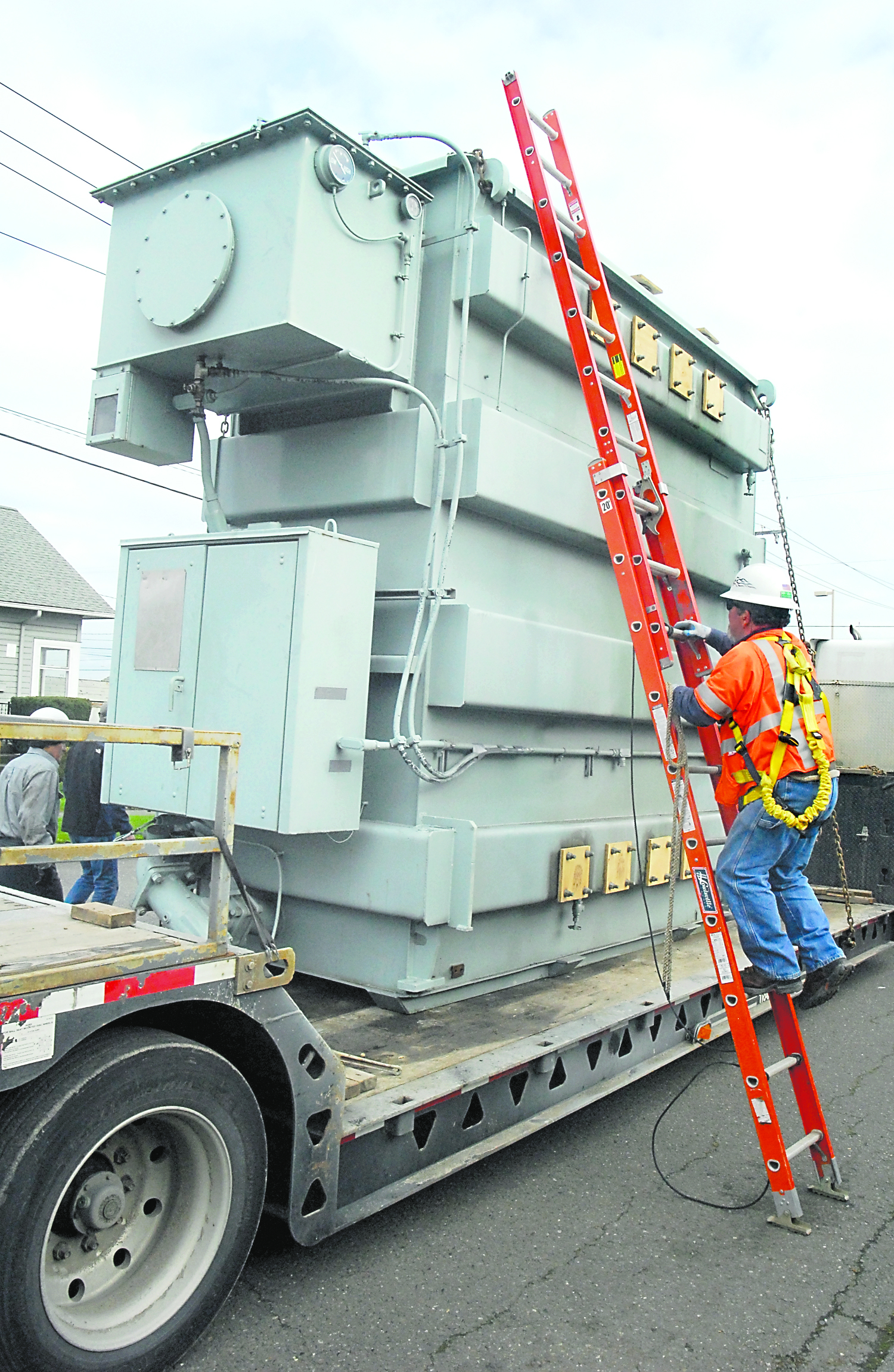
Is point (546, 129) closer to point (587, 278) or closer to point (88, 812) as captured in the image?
point (587, 278)

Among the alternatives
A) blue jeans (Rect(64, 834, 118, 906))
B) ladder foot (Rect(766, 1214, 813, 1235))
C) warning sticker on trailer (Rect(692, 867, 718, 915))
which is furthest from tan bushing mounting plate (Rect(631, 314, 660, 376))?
blue jeans (Rect(64, 834, 118, 906))

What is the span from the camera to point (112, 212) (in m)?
4.37

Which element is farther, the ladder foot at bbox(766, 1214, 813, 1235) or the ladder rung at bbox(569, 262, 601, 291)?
the ladder rung at bbox(569, 262, 601, 291)

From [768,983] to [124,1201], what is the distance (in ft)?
7.41

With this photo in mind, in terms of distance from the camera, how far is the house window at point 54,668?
81.9 ft

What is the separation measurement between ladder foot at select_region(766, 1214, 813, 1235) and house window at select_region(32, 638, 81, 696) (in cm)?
2344

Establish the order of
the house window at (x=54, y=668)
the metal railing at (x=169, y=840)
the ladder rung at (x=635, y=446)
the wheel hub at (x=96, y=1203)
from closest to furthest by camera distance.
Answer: the metal railing at (x=169, y=840) → the wheel hub at (x=96, y=1203) → the ladder rung at (x=635, y=446) → the house window at (x=54, y=668)

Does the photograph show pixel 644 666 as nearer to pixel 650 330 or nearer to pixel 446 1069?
pixel 446 1069

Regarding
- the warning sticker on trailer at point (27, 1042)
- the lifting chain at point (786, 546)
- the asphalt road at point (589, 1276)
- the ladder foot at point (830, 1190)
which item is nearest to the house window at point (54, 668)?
the lifting chain at point (786, 546)

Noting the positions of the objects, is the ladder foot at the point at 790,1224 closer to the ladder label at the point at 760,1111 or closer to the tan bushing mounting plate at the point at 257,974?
the ladder label at the point at 760,1111

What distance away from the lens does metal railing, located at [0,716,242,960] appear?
92.4 inches

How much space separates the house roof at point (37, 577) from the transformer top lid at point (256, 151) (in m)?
20.9

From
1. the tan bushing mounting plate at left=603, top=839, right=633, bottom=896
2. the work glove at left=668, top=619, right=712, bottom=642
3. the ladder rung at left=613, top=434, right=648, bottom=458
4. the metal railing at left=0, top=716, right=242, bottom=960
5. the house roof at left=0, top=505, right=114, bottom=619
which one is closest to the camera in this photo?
the metal railing at left=0, top=716, right=242, bottom=960

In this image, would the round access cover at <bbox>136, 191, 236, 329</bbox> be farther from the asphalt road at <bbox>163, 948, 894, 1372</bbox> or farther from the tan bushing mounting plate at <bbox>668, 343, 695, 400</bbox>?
the asphalt road at <bbox>163, 948, 894, 1372</bbox>
